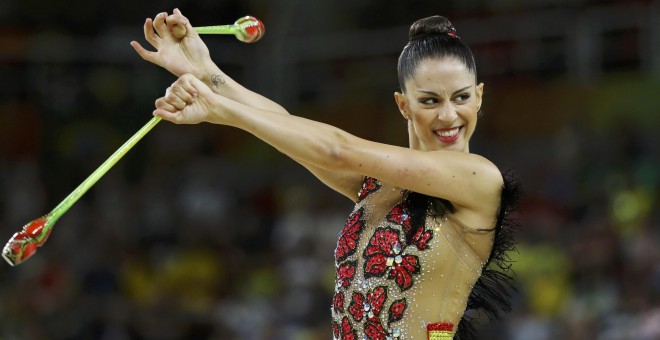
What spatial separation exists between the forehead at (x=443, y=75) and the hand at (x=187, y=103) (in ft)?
2.14

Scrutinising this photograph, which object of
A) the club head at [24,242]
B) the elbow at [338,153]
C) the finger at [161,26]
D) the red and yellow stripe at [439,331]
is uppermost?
the finger at [161,26]

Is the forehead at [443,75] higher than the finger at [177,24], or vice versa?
the forehead at [443,75]

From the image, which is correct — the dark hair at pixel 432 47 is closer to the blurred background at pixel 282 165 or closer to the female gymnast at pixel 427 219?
the female gymnast at pixel 427 219

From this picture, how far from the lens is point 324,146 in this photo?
2941mm

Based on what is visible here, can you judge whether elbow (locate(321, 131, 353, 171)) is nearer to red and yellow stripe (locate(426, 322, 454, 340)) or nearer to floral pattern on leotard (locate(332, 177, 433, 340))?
floral pattern on leotard (locate(332, 177, 433, 340))

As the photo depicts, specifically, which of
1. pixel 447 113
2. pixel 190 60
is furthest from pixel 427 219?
pixel 190 60

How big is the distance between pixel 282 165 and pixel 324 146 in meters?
6.58

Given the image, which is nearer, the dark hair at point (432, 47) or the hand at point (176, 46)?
the dark hair at point (432, 47)

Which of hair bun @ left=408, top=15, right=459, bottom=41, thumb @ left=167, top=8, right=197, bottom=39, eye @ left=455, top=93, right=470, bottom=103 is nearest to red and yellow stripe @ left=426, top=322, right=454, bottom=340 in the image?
eye @ left=455, top=93, right=470, bottom=103

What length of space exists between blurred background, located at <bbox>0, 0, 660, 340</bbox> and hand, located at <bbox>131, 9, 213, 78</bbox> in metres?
3.98

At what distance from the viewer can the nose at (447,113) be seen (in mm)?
3225

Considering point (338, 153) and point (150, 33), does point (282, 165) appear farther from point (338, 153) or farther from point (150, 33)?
point (338, 153)

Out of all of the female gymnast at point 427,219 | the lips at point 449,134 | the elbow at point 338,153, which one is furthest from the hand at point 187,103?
the lips at point 449,134

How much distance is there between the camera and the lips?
328cm
